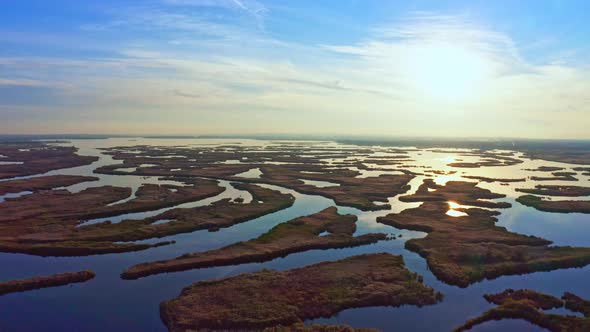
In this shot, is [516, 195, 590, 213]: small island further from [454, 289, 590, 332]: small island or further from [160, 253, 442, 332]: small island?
[160, 253, 442, 332]: small island

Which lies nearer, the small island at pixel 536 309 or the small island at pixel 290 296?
the small island at pixel 536 309

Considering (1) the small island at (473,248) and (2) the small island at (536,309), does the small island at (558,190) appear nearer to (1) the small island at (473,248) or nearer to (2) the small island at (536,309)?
(1) the small island at (473,248)

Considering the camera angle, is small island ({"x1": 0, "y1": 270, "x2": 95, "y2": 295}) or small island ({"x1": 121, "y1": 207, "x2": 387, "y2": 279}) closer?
small island ({"x1": 0, "y1": 270, "x2": 95, "y2": 295})

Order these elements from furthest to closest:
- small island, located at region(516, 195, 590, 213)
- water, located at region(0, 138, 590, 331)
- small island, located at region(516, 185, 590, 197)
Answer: small island, located at region(516, 185, 590, 197) < small island, located at region(516, 195, 590, 213) < water, located at region(0, 138, 590, 331)

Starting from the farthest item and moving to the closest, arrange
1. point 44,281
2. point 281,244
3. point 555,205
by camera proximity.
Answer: point 555,205, point 281,244, point 44,281

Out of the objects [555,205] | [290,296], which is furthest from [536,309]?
[555,205]

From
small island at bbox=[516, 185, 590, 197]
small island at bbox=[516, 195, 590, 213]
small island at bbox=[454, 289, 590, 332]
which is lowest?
small island at bbox=[454, 289, 590, 332]

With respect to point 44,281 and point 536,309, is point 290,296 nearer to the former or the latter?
point 536,309

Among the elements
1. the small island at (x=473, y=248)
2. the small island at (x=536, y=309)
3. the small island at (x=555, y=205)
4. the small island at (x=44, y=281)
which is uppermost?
the small island at (x=555, y=205)

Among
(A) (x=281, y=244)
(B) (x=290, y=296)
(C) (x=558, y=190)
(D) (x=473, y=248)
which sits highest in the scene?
(C) (x=558, y=190)

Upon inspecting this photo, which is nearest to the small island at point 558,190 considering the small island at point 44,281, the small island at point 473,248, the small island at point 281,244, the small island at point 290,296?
the small island at point 473,248

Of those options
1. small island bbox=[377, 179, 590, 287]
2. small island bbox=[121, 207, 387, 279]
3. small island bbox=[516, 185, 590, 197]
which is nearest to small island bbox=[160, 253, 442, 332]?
small island bbox=[121, 207, 387, 279]

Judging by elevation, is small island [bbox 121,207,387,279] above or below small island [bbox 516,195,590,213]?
below
